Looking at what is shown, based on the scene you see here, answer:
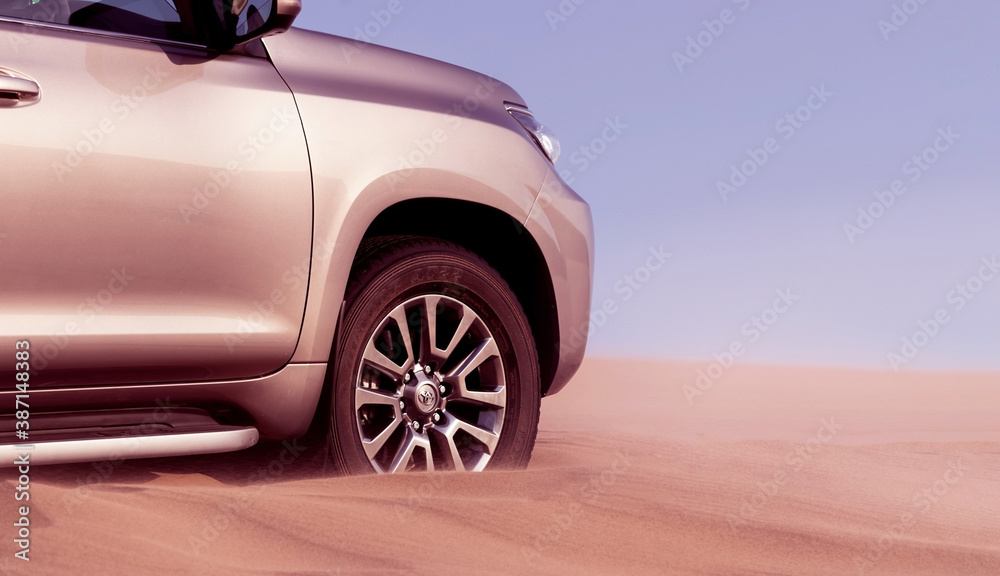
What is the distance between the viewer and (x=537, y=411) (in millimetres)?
3967

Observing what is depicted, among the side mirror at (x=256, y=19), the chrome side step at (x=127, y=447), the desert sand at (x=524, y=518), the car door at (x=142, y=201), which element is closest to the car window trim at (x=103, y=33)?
the car door at (x=142, y=201)

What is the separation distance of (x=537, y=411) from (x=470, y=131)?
45.1 inches

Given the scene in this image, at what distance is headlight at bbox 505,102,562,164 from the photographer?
413 centimetres

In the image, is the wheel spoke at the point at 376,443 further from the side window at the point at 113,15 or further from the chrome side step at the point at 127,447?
the side window at the point at 113,15

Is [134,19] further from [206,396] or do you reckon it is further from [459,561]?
[459,561]

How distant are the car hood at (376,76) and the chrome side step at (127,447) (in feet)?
3.85

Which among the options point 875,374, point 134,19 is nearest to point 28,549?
point 134,19

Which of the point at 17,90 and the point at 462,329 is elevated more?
the point at 17,90

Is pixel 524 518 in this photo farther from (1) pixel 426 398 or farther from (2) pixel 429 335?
(2) pixel 429 335

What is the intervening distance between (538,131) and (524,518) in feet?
5.96

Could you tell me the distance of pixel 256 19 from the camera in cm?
355

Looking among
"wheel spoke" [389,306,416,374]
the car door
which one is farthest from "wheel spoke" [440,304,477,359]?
the car door

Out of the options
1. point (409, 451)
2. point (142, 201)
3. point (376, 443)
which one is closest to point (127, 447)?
point (142, 201)

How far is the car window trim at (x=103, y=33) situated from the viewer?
9.64 ft
